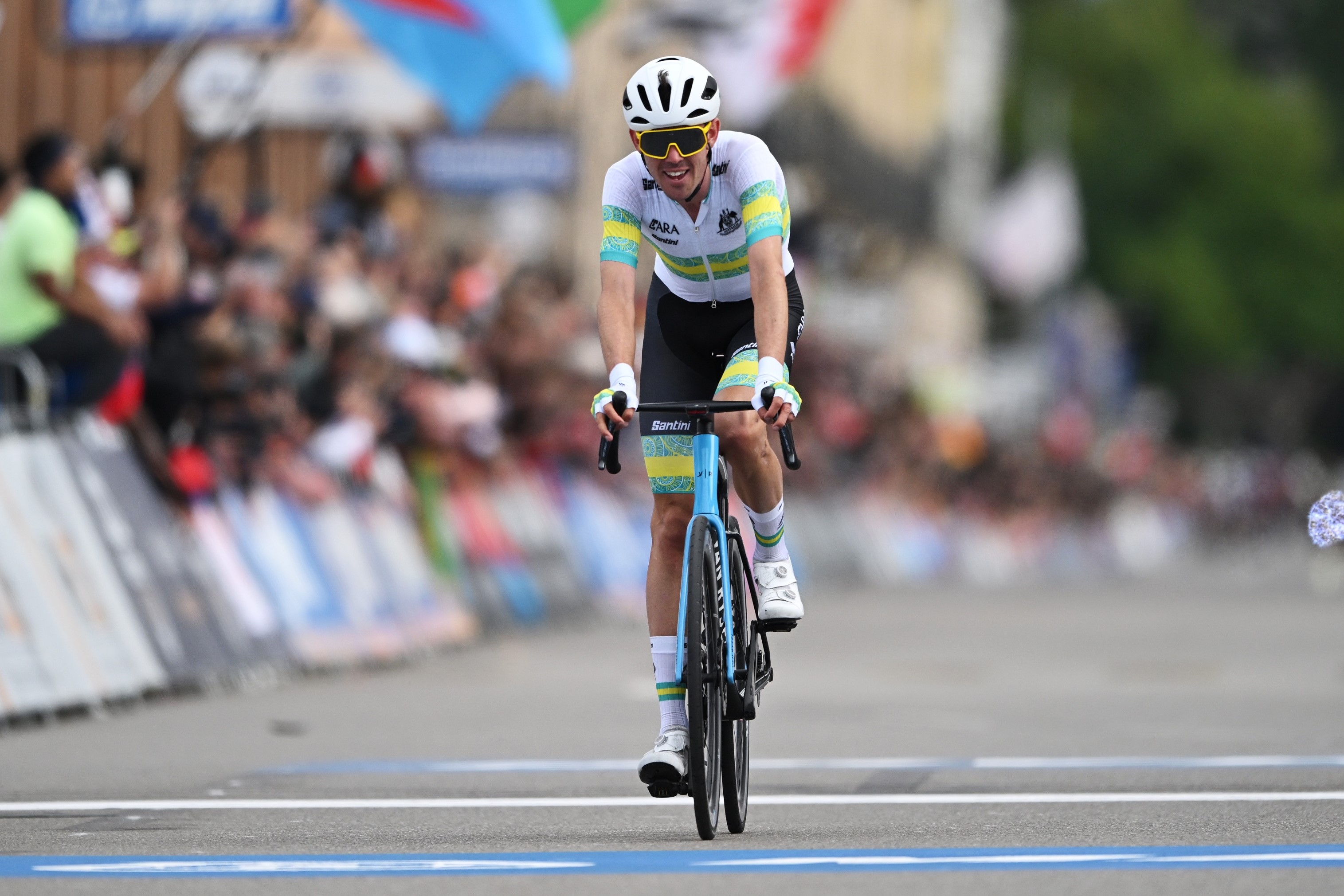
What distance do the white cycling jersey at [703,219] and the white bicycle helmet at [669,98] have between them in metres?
0.29

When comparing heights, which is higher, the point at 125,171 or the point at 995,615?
the point at 125,171

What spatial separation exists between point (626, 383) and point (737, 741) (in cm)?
113

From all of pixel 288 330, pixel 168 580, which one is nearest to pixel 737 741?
pixel 168 580

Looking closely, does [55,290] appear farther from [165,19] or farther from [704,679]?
[704,679]

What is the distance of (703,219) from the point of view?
873 cm

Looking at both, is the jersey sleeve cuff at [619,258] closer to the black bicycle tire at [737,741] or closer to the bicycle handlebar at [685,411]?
the bicycle handlebar at [685,411]

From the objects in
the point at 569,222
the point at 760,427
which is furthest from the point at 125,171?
the point at 569,222

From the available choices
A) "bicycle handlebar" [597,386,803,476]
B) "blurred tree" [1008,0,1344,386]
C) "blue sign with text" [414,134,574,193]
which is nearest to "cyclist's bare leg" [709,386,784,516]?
"bicycle handlebar" [597,386,803,476]

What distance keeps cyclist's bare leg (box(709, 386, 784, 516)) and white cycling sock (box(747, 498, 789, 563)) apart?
31 mm

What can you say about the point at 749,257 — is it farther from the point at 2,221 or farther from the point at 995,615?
the point at 995,615

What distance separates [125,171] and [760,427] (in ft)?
26.6

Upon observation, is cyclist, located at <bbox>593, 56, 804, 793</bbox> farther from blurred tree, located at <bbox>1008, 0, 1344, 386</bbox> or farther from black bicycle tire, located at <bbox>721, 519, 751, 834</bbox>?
blurred tree, located at <bbox>1008, 0, 1344, 386</bbox>

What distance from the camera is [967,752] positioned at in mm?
11500

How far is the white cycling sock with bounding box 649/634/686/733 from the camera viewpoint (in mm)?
8523
